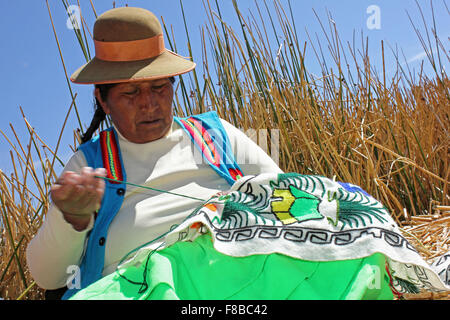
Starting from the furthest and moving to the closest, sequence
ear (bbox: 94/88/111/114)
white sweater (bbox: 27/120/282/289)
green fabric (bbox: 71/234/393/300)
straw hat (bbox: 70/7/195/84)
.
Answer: ear (bbox: 94/88/111/114) → straw hat (bbox: 70/7/195/84) → white sweater (bbox: 27/120/282/289) → green fabric (bbox: 71/234/393/300)

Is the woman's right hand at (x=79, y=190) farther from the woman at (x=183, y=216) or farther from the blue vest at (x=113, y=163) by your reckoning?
the blue vest at (x=113, y=163)

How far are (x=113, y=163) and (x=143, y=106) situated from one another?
0.63 feet

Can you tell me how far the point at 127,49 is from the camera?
4.68ft

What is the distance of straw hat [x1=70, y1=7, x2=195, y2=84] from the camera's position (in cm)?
139

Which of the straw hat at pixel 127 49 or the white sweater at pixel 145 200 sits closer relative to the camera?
the white sweater at pixel 145 200

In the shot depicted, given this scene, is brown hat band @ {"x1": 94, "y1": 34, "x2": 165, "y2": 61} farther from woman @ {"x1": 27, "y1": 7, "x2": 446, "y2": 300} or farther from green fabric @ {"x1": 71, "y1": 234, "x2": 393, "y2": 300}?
green fabric @ {"x1": 71, "y1": 234, "x2": 393, "y2": 300}

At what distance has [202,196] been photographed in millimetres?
1376

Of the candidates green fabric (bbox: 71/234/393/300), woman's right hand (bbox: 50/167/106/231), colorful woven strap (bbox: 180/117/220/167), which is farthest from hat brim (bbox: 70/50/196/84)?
green fabric (bbox: 71/234/393/300)

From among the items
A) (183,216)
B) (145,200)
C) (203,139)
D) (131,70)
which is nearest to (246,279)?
(183,216)

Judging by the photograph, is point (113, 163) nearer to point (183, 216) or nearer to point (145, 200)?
point (145, 200)

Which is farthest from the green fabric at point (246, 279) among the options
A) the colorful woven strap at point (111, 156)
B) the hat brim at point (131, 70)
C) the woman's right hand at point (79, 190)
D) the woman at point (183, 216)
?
the hat brim at point (131, 70)

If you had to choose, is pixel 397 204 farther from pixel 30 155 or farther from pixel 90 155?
pixel 30 155

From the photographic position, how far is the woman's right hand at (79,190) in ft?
3.40

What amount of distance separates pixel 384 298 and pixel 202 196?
547 millimetres
